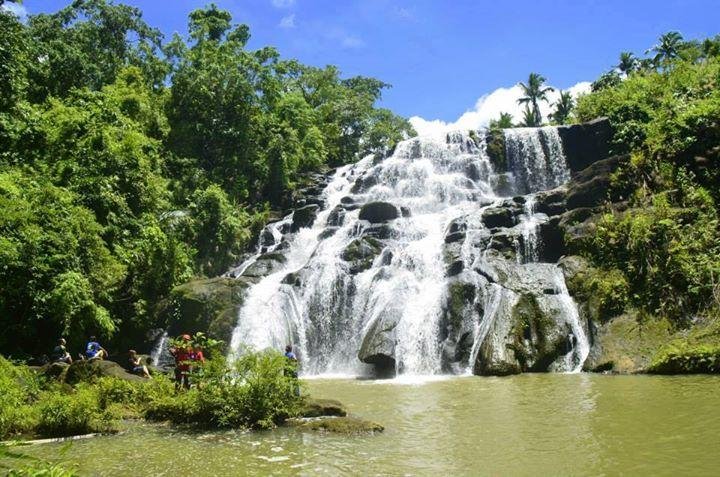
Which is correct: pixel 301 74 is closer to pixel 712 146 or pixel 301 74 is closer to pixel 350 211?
pixel 350 211

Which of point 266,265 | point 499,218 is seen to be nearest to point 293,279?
point 266,265

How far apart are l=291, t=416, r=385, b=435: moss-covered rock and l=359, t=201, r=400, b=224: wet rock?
19594 millimetres

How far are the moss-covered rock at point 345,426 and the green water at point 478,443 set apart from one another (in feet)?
0.91

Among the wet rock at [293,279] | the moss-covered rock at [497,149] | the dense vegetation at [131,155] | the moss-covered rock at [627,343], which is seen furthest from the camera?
the moss-covered rock at [497,149]

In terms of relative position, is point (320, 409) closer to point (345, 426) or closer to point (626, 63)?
point (345, 426)

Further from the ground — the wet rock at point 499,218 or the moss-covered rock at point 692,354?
the wet rock at point 499,218

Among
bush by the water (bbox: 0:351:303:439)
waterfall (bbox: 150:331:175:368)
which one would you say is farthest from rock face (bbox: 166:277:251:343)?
bush by the water (bbox: 0:351:303:439)

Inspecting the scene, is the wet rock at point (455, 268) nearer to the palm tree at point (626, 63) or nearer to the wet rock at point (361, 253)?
the wet rock at point (361, 253)

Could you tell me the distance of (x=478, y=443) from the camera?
9.12 m

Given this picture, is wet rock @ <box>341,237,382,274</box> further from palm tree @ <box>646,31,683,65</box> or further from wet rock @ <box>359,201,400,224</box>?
palm tree @ <box>646,31,683,65</box>

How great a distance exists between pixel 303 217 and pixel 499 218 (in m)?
11.9

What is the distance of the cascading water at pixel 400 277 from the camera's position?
1973 cm

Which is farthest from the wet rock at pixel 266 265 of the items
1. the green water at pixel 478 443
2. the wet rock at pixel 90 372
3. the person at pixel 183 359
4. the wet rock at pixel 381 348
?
the green water at pixel 478 443

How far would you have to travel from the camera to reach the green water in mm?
7758
